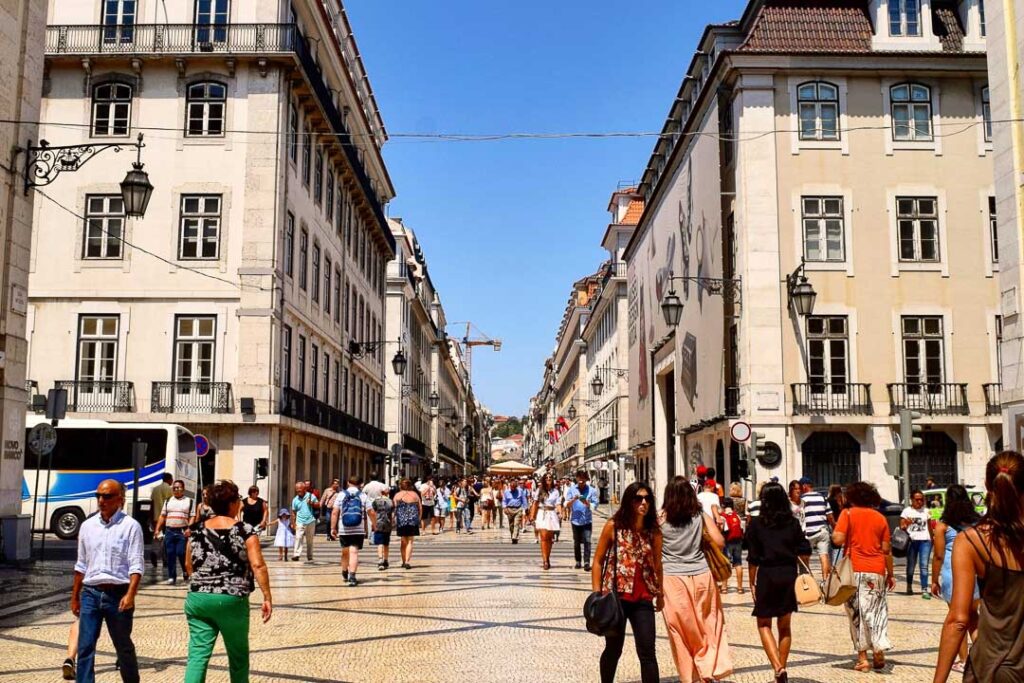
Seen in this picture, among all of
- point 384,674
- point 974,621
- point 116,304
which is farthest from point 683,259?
point 974,621

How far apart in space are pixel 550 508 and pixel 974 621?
626 inches

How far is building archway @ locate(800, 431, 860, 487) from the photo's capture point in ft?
92.9

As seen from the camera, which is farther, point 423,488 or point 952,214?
point 423,488

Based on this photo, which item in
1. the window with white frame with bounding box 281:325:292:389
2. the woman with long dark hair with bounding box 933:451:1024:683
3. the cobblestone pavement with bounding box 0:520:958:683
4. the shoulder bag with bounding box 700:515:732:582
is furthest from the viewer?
the window with white frame with bounding box 281:325:292:389

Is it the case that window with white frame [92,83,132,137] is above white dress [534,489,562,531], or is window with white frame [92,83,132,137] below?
above

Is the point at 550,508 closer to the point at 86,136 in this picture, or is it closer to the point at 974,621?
the point at 974,621

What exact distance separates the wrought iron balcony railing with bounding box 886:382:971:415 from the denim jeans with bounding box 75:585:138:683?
24.3m

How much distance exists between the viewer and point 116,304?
3112 centimetres

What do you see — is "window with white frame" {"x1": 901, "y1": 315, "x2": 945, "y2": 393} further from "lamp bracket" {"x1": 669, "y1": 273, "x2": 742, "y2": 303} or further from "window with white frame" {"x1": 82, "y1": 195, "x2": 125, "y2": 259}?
"window with white frame" {"x1": 82, "y1": 195, "x2": 125, "y2": 259}

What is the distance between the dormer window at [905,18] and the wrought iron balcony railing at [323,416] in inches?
783

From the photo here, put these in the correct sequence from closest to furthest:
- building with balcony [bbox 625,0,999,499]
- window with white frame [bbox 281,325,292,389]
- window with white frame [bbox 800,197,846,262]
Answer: building with balcony [bbox 625,0,999,499]
window with white frame [bbox 800,197,846,262]
window with white frame [bbox 281,325,292,389]

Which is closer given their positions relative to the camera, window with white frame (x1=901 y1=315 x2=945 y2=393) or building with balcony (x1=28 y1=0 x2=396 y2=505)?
window with white frame (x1=901 y1=315 x2=945 y2=393)

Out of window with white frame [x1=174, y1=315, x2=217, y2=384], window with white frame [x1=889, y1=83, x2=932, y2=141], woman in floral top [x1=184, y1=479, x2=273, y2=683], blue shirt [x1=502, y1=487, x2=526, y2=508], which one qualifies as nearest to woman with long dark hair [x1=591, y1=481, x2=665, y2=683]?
woman in floral top [x1=184, y1=479, x2=273, y2=683]

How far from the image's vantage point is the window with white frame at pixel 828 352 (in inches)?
1118
